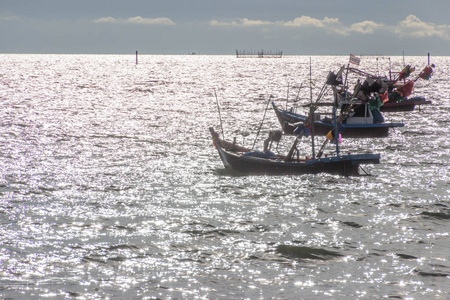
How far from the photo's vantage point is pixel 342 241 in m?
15.2

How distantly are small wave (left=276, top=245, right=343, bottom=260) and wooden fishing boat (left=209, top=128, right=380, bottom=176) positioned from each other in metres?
8.71

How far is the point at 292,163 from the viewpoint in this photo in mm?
23031

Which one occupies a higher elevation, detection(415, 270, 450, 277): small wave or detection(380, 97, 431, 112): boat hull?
detection(380, 97, 431, 112): boat hull

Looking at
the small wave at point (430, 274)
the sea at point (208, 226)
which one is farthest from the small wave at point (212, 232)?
the small wave at point (430, 274)

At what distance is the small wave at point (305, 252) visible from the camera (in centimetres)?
1401

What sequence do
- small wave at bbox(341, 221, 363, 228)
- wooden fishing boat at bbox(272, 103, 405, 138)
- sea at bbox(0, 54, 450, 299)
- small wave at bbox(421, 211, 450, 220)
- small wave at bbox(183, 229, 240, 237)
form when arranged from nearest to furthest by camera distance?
sea at bbox(0, 54, 450, 299) → small wave at bbox(183, 229, 240, 237) → small wave at bbox(341, 221, 363, 228) → small wave at bbox(421, 211, 450, 220) → wooden fishing boat at bbox(272, 103, 405, 138)

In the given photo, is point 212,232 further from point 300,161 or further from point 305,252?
point 300,161

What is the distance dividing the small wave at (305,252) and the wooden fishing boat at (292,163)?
8.71m

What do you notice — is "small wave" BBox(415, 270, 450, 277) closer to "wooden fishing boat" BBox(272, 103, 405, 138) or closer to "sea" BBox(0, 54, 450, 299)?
"sea" BBox(0, 54, 450, 299)

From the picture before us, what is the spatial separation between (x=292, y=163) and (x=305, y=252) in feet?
29.7

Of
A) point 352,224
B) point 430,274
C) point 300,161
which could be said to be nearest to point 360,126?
point 300,161

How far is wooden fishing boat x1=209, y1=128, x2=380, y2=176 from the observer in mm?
22812

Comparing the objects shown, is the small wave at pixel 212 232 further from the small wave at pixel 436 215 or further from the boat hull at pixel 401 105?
the boat hull at pixel 401 105

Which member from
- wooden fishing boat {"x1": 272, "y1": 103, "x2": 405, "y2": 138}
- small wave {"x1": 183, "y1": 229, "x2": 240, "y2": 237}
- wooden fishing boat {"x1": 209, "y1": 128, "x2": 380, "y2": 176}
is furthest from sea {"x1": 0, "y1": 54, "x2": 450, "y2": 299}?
wooden fishing boat {"x1": 272, "y1": 103, "x2": 405, "y2": 138}
